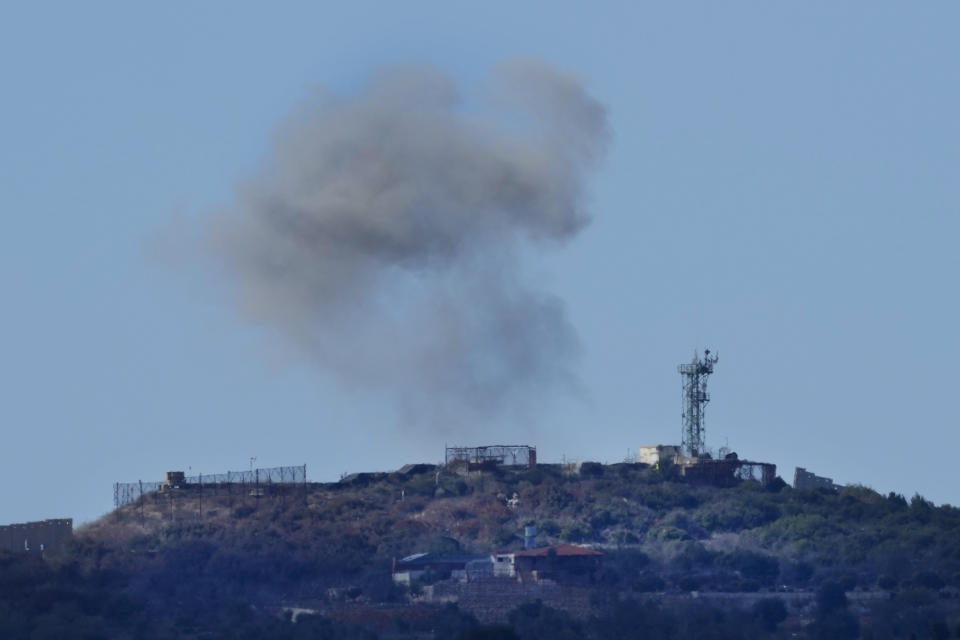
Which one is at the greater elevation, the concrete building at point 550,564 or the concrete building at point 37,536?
the concrete building at point 37,536

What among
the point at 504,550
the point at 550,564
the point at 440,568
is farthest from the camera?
the point at 504,550

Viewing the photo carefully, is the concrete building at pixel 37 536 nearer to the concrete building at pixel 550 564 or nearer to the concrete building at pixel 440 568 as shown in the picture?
the concrete building at pixel 440 568

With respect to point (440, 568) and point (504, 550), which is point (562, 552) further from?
point (504, 550)

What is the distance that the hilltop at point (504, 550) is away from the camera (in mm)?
123562

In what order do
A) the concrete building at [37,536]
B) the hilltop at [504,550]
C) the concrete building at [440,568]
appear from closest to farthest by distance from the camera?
1. the hilltop at [504,550]
2. the concrete building at [440,568]
3. the concrete building at [37,536]

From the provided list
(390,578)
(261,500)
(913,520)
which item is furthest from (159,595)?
(913,520)

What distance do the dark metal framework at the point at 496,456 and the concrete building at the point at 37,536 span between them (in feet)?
85.0

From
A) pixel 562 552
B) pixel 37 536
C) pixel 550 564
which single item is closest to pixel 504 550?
pixel 562 552

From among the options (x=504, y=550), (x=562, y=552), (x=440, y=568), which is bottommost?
(x=440, y=568)

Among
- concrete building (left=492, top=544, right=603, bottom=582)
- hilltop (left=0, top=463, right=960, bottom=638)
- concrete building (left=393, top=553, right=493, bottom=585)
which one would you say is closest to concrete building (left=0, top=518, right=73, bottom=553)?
hilltop (left=0, top=463, right=960, bottom=638)

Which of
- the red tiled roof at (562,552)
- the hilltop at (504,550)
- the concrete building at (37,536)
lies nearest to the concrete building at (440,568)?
the hilltop at (504,550)

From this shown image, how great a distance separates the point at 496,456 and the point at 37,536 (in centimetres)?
3013

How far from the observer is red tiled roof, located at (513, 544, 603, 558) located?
466 feet

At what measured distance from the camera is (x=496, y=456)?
551 feet
